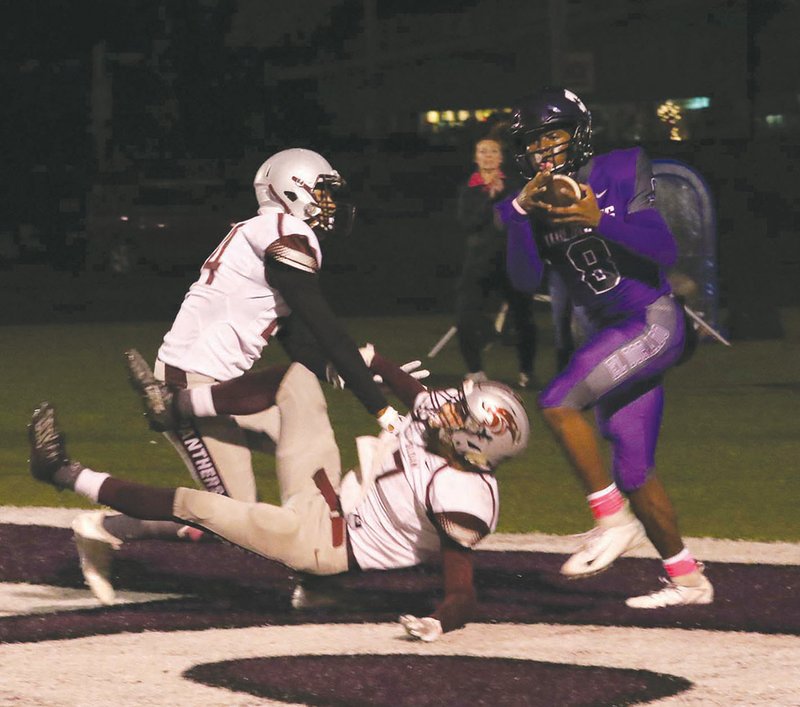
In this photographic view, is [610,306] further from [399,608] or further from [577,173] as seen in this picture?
[399,608]

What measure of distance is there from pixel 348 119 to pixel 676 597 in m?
35.9

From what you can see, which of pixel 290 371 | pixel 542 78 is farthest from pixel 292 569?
pixel 542 78

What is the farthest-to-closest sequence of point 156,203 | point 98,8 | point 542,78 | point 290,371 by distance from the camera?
1. point 542,78
2. point 98,8
3. point 156,203
4. point 290,371

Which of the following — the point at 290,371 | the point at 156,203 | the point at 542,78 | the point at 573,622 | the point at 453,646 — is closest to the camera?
the point at 453,646

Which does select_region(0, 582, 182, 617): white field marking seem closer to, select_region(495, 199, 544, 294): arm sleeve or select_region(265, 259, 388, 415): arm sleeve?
select_region(265, 259, 388, 415): arm sleeve

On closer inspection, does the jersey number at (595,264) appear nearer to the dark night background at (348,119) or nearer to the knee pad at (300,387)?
the knee pad at (300,387)

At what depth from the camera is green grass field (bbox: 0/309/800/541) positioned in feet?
30.2

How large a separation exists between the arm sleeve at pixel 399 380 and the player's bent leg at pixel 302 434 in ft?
0.77

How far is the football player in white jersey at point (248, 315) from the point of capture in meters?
6.91

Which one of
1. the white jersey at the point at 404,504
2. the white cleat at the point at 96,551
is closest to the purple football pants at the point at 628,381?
the white jersey at the point at 404,504

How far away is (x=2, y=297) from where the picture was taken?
987 inches

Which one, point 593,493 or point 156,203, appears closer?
point 593,493

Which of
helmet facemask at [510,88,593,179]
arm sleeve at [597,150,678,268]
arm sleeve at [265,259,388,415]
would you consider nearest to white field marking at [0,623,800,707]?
arm sleeve at [265,259,388,415]

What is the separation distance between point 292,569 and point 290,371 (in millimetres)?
865
